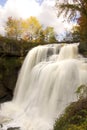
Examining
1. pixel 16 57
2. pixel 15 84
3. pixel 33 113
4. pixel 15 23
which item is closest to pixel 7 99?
pixel 15 84

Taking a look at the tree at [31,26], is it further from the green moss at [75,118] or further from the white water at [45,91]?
the green moss at [75,118]

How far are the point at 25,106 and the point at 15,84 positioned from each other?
3796 mm

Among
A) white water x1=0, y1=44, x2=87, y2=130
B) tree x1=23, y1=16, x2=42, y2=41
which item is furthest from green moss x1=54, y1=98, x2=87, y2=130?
tree x1=23, y1=16, x2=42, y2=41

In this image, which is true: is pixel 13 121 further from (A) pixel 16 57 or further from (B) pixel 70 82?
(A) pixel 16 57

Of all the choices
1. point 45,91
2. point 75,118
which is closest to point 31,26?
point 45,91

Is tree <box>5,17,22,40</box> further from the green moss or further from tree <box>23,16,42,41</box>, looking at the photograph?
the green moss

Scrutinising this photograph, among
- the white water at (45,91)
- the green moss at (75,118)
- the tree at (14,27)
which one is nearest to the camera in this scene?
the green moss at (75,118)

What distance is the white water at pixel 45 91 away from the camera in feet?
42.8

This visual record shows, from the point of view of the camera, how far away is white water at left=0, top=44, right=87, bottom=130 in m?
13.0

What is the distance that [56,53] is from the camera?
737 inches

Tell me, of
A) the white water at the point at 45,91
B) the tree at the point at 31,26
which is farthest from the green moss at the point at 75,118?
the tree at the point at 31,26

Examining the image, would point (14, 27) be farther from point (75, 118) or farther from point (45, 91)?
point (75, 118)

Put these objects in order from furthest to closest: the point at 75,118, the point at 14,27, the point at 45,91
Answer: the point at 14,27 < the point at 45,91 < the point at 75,118

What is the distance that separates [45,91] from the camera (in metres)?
14.4
